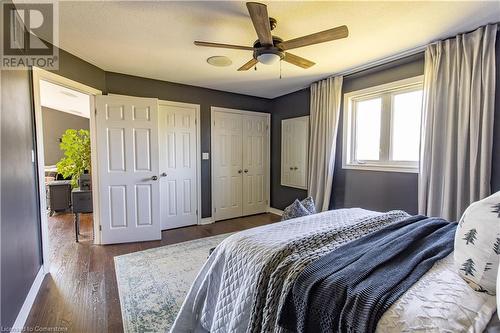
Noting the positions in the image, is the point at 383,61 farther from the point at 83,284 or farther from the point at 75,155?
the point at 75,155

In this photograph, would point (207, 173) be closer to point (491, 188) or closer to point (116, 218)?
point (116, 218)

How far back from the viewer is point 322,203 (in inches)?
144

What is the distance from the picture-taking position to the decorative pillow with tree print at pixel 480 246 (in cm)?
86

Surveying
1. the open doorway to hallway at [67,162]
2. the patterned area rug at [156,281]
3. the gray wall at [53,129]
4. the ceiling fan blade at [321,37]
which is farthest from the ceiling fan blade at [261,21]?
the gray wall at [53,129]

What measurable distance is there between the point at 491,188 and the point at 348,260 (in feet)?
6.73

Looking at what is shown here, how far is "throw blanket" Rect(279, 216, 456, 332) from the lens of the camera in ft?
2.77

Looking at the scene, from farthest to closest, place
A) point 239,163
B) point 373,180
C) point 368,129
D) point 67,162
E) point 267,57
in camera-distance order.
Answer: point 239,163 → point 67,162 → point 368,129 → point 373,180 → point 267,57

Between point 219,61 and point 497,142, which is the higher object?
point 219,61

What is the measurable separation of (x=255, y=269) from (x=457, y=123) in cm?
242

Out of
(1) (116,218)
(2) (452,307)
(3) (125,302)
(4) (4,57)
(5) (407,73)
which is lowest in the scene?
(3) (125,302)

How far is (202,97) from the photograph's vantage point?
4105mm

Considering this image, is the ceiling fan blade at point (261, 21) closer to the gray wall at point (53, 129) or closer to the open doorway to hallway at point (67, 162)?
the open doorway to hallway at point (67, 162)

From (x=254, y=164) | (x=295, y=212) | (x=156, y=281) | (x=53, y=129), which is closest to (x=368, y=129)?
(x=295, y=212)

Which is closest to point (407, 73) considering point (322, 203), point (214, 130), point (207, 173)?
point (322, 203)
